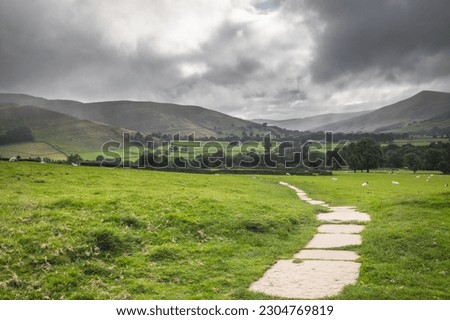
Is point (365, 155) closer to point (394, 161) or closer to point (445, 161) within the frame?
point (445, 161)

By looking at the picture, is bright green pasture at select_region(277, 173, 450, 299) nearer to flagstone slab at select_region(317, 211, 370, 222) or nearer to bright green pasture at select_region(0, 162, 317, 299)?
flagstone slab at select_region(317, 211, 370, 222)

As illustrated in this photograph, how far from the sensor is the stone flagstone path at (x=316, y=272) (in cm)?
1049

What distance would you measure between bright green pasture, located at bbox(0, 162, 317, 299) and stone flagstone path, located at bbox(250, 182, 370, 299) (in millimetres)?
534

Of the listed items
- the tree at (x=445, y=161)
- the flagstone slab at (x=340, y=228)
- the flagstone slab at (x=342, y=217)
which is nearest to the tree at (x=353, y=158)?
the tree at (x=445, y=161)

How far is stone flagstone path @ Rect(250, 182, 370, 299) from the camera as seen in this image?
1049 centimetres

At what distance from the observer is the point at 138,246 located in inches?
566

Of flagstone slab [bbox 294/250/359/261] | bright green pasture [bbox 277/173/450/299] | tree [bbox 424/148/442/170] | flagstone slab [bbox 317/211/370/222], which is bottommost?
flagstone slab [bbox 317/211/370/222]

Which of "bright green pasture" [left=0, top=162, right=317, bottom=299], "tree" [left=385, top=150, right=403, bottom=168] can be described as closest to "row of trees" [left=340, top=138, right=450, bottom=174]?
"tree" [left=385, top=150, right=403, bottom=168]

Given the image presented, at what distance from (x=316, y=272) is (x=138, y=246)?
6536mm

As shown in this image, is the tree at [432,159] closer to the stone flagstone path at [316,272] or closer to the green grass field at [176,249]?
the green grass field at [176,249]

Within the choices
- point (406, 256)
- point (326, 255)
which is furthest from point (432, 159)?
point (326, 255)

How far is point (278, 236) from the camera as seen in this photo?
58.2ft

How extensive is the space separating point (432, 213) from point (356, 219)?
4119 mm
